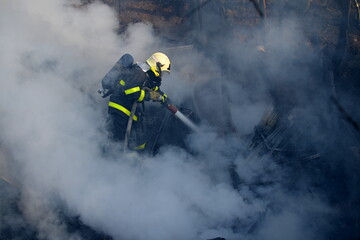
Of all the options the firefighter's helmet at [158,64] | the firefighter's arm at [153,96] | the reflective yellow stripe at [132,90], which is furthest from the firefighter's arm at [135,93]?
the firefighter's helmet at [158,64]

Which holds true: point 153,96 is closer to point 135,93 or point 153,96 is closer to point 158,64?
point 135,93

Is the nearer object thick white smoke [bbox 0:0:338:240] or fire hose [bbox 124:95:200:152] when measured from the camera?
thick white smoke [bbox 0:0:338:240]

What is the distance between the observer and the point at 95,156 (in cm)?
461

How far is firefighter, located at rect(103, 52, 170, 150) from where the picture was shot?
4.11 meters

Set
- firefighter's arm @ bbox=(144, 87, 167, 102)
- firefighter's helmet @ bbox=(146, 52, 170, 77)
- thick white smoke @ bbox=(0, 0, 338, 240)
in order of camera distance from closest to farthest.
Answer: thick white smoke @ bbox=(0, 0, 338, 240) < firefighter's arm @ bbox=(144, 87, 167, 102) < firefighter's helmet @ bbox=(146, 52, 170, 77)

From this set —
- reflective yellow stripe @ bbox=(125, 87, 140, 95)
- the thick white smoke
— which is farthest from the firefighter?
the thick white smoke

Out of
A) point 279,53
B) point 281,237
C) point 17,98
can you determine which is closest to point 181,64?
point 279,53

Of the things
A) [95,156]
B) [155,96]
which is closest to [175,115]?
[155,96]

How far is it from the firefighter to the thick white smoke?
0.44 metres

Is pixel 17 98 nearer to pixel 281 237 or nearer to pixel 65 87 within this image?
pixel 65 87

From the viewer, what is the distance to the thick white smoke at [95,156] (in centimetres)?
395

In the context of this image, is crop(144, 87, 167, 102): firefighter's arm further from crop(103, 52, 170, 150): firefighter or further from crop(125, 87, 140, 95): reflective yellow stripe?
crop(125, 87, 140, 95): reflective yellow stripe

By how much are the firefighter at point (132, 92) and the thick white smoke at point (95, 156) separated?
0.44 meters

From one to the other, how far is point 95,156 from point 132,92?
1.39 metres
